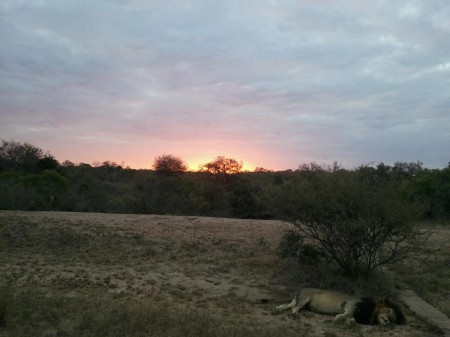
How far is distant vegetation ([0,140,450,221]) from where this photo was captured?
1065cm

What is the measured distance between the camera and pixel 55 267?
457 inches

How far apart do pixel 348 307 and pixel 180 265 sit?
5.61 metres

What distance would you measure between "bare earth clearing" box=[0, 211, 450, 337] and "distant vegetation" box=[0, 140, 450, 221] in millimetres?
1632

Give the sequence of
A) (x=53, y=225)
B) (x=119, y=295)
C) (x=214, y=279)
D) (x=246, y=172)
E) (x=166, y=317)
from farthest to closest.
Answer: (x=246, y=172) < (x=53, y=225) < (x=214, y=279) < (x=119, y=295) < (x=166, y=317)

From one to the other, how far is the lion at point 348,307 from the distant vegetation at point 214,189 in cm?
235

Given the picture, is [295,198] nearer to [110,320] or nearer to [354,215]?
[354,215]

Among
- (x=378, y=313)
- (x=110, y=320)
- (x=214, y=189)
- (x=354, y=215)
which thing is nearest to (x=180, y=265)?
(x=354, y=215)

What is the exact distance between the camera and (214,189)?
130 feet

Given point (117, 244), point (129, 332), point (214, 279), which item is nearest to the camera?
point (129, 332)

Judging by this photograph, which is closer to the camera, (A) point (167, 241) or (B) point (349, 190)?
(B) point (349, 190)

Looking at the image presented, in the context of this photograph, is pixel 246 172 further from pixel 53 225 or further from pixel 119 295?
pixel 119 295

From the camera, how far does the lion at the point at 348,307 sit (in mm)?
7824

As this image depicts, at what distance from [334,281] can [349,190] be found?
82.4 inches

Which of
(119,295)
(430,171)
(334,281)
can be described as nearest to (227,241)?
(334,281)
